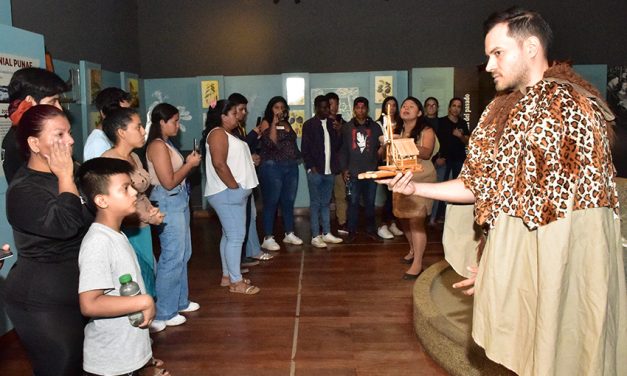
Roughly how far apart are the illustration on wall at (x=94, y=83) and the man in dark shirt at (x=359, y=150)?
2970 millimetres

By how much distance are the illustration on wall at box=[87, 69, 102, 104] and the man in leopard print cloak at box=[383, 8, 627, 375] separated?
17.4ft

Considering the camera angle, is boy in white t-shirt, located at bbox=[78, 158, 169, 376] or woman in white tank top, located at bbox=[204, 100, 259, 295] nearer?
boy in white t-shirt, located at bbox=[78, 158, 169, 376]

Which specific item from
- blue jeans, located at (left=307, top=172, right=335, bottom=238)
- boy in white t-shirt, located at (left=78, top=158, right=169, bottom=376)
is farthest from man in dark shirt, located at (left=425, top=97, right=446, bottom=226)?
boy in white t-shirt, located at (left=78, top=158, right=169, bottom=376)

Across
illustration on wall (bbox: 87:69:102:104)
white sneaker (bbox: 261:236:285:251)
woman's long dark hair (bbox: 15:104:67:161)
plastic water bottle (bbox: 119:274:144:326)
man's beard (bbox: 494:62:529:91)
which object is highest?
illustration on wall (bbox: 87:69:102:104)

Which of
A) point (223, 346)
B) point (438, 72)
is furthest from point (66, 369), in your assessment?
point (438, 72)

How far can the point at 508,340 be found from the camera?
1700 millimetres

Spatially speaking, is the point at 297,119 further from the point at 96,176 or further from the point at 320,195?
the point at 96,176

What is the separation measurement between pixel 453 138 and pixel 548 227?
5.39m

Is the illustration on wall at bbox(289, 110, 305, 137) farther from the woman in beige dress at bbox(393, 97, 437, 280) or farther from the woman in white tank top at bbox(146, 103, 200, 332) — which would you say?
the woman in white tank top at bbox(146, 103, 200, 332)

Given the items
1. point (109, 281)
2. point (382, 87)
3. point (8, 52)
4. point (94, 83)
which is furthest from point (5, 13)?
point (382, 87)

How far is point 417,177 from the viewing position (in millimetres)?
4359

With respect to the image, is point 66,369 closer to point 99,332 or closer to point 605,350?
point 99,332

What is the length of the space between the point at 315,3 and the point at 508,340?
7.46m

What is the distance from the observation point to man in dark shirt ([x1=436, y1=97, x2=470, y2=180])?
266 inches
